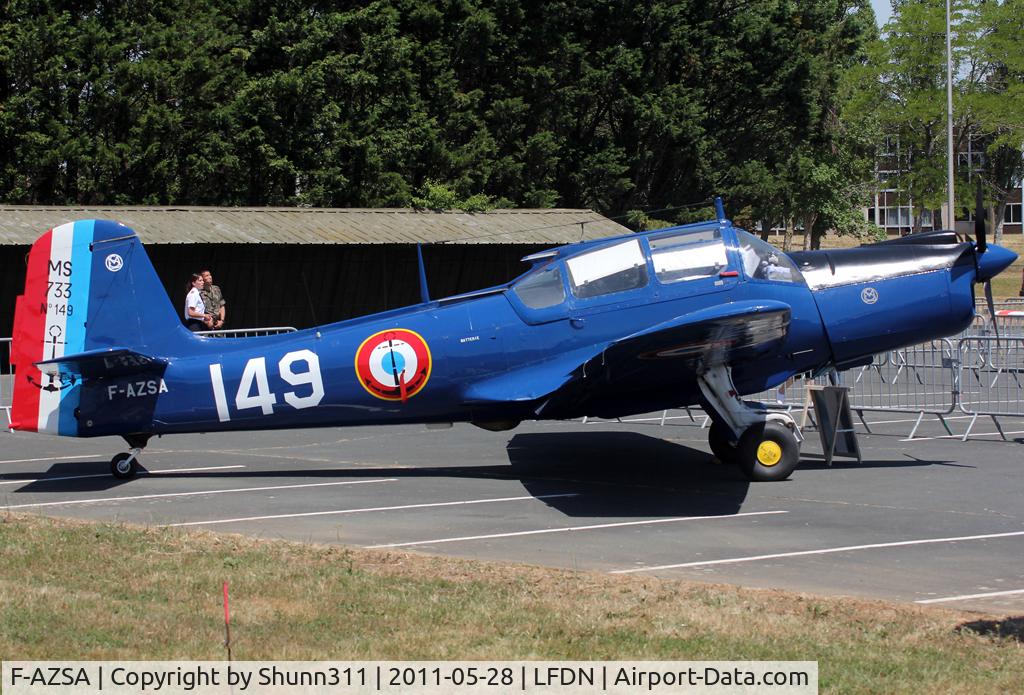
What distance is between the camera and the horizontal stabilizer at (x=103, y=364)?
431 inches

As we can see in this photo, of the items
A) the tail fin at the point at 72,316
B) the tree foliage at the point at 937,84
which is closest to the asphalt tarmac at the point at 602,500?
the tail fin at the point at 72,316

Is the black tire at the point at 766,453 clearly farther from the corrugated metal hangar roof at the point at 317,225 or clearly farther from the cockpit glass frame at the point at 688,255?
the corrugated metal hangar roof at the point at 317,225

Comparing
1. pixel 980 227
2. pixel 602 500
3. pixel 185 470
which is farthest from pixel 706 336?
pixel 185 470

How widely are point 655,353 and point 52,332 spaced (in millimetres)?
5678

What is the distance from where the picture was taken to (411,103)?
3719 centimetres

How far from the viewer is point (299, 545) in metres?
8.65

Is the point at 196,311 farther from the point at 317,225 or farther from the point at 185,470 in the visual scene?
the point at 317,225

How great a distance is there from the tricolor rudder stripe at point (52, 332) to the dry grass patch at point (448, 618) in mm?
3213

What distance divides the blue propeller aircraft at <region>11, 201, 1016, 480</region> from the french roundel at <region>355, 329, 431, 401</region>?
0.05ft

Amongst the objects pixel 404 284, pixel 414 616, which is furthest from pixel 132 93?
pixel 414 616

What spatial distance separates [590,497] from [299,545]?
3.09 meters

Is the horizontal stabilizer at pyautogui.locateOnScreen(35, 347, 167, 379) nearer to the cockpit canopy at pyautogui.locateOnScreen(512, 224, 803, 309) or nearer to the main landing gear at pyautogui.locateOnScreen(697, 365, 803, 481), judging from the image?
the cockpit canopy at pyautogui.locateOnScreen(512, 224, 803, 309)

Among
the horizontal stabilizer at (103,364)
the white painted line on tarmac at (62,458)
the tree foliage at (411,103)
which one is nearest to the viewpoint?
the horizontal stabilizer at (103,364)
